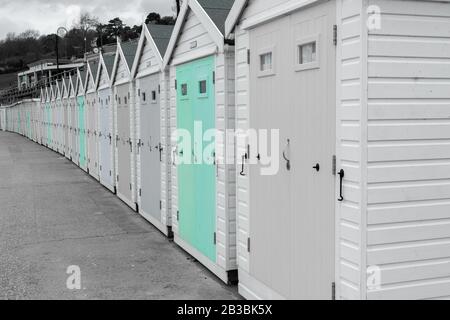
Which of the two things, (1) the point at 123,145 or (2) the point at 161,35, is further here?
(1) the point at 123,145

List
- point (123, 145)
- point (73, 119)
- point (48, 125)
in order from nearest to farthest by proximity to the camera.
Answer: point (123, 145), point (73, 119), point (48, 125)

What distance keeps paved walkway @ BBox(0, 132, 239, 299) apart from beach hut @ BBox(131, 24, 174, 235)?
0.40m

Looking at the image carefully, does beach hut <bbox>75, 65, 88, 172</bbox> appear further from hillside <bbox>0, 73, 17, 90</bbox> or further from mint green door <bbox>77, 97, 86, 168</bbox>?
hillside <bbox>0, 73, 17, 90</bbox>

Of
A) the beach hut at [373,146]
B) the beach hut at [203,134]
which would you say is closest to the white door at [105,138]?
the beach hut at [203,134]

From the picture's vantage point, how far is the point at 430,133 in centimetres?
368

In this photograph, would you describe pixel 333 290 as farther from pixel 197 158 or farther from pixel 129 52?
pixel 129 52

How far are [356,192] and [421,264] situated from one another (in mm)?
681

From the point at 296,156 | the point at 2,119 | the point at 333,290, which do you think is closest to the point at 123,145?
the point at 296,156

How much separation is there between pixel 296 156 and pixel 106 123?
387 inches

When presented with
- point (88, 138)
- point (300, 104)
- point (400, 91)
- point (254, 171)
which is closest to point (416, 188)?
point (400, 91)

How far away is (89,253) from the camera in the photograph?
7.49 metres

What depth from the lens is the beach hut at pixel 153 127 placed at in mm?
8391

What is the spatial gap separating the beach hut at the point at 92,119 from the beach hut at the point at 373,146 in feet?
37.5
